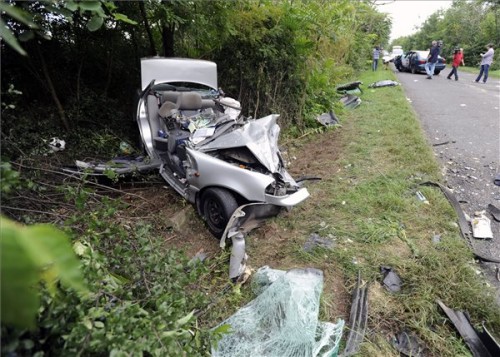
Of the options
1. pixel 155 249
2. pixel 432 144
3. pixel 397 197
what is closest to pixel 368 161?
pixel 397 197

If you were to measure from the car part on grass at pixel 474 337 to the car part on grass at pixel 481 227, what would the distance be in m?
1.31

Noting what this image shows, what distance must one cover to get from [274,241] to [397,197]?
1794mm

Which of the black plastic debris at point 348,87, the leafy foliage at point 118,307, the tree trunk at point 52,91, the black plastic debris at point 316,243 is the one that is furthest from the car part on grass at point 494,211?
the black plastic debris at point 348,87

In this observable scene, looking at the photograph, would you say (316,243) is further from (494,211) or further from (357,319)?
(494,211)

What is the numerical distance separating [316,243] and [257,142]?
1.30 metres

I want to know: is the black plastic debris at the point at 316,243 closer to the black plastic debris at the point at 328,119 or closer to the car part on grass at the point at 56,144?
the car part on grass at the point at 56,144

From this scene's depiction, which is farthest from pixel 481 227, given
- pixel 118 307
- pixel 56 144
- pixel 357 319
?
pixel 56 144

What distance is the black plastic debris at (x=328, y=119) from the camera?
7.61 metres

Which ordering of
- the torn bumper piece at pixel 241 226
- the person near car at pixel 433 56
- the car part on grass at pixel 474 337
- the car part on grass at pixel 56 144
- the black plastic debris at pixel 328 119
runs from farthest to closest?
the person near car at pixel 433 56 < the black plastic debris at pixel 328 119 < the car part on grass at pixel 56 144 < the torn bumper piece at pixel 241 226 < the car part on grass at pixel 474 337

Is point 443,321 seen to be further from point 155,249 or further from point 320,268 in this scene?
point 155,249

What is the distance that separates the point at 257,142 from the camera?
11.5ft

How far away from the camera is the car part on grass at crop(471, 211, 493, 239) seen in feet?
11.0

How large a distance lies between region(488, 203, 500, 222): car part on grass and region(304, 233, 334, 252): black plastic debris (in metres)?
2.12

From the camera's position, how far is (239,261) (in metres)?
2.85
